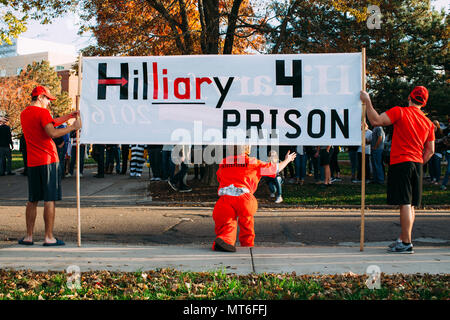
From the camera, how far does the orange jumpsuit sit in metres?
5.80

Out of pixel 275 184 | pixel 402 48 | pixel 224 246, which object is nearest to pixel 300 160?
pixel 275 184

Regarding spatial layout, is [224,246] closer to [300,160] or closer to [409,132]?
[409,132]

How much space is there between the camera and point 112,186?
14055 millimetres

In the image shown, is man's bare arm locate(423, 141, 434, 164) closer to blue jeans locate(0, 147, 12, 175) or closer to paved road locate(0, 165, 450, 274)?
paved road locate(0, 165, 450, 274)

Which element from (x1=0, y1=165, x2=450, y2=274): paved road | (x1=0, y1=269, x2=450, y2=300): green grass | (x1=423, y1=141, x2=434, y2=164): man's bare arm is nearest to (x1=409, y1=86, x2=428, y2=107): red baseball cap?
(x1=423, y1=141, x2=434, y2=164): man's bare arm

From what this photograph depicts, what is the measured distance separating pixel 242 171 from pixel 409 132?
7.04ft

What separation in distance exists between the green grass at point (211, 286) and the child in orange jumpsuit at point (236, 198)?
3.64 feet

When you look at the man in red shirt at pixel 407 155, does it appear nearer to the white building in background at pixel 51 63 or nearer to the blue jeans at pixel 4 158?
the blue jeans at pixel 4 158

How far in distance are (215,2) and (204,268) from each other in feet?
31.0

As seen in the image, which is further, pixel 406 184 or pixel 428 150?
pixel 428 150

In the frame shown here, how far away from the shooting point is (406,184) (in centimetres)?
→ 573

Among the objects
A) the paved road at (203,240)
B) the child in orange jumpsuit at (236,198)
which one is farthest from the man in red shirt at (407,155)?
the child in orange jumpsuit at (236,198)

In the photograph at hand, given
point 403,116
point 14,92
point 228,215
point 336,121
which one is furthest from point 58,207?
point 14,92

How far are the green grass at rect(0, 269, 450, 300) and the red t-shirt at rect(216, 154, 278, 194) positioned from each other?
59.1 inches
